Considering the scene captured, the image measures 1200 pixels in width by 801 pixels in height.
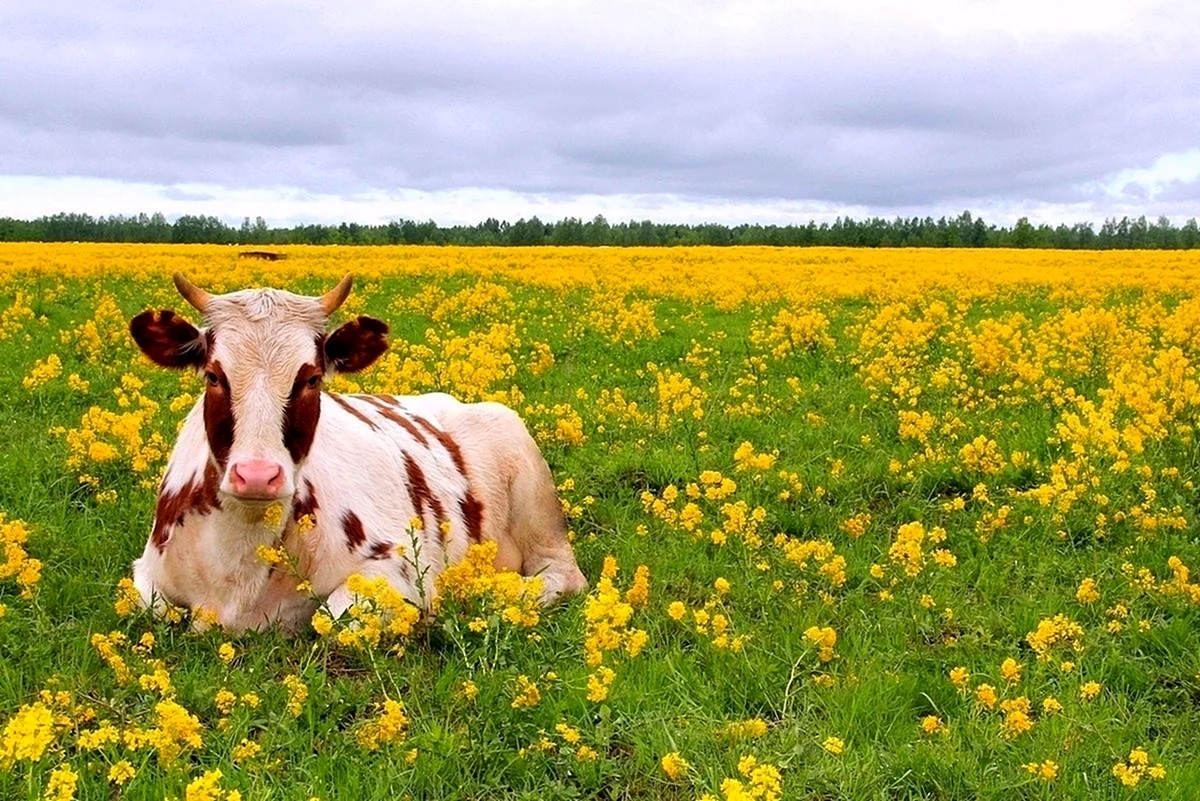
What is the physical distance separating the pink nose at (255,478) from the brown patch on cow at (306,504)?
62cm

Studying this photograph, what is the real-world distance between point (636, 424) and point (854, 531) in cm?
285

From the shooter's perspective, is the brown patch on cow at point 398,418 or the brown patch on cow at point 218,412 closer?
the brown patch on cow at point 218,412

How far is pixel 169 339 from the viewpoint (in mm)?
4570

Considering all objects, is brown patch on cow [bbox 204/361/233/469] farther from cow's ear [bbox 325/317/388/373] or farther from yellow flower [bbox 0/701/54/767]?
yellow flower [bbox 0/701/54/767]

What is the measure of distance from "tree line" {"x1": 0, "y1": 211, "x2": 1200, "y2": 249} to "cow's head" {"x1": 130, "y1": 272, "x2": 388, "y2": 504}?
3017 inches

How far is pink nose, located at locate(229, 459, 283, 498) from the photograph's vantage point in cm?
406

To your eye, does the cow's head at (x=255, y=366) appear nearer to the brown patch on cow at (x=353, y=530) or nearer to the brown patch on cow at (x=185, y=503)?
the brown patch on cow at (x=185, y=503)

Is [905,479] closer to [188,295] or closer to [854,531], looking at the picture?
[854,531]

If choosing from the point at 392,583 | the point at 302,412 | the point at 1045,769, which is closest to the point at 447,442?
the point at 392,583

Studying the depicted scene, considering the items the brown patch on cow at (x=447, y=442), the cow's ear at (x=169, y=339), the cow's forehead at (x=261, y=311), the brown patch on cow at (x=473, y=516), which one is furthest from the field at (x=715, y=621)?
the cow's forehead at (x=261, y=311)

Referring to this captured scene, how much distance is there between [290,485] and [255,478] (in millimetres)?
171

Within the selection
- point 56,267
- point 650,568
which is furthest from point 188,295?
point 56,267

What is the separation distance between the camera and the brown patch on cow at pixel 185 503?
4.68 meters

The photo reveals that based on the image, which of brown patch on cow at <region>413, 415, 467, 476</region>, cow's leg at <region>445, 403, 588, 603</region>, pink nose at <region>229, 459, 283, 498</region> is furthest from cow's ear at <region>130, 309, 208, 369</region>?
cow's leg at <region>445, 403, 588, 603</region>
